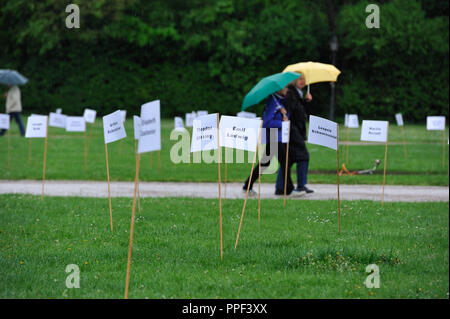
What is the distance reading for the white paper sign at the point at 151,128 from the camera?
535 centimetres

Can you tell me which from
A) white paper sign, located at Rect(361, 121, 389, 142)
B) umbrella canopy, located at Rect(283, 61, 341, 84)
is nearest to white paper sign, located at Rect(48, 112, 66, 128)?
umbrella canopy, located at Rect(283, 61, 341, 84)

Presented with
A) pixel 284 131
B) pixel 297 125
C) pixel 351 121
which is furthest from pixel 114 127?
pixel 351 121

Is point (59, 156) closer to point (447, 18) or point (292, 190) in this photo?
point (292, 190)

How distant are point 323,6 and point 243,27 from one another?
588 centimetres

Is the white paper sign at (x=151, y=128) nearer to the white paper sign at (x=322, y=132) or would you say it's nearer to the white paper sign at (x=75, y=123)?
the white paper sign at (x=322, y=132)

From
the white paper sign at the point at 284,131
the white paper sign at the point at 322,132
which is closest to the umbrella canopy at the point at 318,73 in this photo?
the white paper sign at the point at 284,131

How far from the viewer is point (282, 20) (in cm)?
3806

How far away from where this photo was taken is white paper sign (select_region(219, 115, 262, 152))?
23.6 ft

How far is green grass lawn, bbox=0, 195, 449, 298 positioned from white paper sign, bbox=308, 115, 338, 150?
112cm

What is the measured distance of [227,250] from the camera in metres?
7.17

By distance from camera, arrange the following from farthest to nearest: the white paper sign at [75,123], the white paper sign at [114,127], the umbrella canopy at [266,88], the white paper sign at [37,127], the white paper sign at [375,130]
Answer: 1. the white paper sign at [75,123]
2. the white paper sign at [37,127]
3. the umbrella canopy at [266,88]
4. the white paper sign at [375,130]
5. the white paper sign at [114,127]

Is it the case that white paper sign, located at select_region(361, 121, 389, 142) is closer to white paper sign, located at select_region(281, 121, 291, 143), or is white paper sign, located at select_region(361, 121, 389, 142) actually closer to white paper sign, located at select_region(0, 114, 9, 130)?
white paper sign, located at select_region(281, 121, 291, 143)

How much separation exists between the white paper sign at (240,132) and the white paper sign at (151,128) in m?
1.90

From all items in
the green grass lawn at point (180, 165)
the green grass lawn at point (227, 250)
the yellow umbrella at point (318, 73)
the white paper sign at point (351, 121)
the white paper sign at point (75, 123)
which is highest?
the yellow umbrella at point (318, 73)
